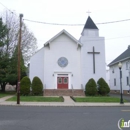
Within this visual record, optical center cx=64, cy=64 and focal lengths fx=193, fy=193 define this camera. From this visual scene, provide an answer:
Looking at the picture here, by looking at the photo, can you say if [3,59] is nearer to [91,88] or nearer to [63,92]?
[63,92]

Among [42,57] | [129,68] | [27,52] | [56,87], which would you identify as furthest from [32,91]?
[129,68]

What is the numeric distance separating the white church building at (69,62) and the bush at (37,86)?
2.33 m

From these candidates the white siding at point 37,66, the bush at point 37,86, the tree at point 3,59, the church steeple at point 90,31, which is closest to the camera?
the bush at point 37,86

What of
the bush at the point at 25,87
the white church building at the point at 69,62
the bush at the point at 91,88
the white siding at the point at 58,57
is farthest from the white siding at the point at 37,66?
the bush at the point at 91,88

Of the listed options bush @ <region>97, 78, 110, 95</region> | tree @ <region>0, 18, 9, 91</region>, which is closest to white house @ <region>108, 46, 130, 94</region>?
bush @ <region>97, 78, 110, 95</region>

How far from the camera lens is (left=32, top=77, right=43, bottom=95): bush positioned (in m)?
28.6

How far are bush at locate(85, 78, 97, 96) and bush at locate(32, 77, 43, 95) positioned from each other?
22.7 ft

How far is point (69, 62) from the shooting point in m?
32.1

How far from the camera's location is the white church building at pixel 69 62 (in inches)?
1242

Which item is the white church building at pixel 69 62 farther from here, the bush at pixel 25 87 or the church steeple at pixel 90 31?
the bush at pixel 25 87
